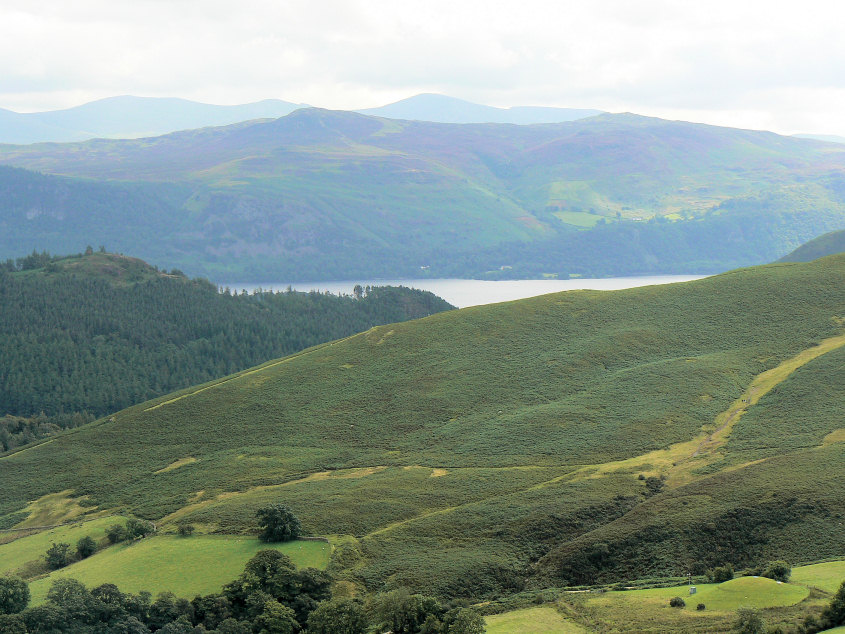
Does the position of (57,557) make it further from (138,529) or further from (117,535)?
(138,529)

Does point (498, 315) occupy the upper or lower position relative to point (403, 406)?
upper

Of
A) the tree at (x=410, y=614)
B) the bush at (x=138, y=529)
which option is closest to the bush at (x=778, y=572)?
the tree at (x=410, y=614)

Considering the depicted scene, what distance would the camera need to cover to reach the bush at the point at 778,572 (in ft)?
183

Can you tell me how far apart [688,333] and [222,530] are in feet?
236

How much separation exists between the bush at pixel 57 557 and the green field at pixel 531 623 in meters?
38.8

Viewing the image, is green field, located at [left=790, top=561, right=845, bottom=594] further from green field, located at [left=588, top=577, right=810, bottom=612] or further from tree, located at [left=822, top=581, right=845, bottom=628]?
tree, located at [left=822, top=581, right=845, bottom=628]

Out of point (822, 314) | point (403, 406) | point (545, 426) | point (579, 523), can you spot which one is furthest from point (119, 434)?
point (822, 314)

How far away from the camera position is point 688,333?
393 ft

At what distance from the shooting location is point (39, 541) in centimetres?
8012

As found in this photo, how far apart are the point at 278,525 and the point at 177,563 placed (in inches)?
328

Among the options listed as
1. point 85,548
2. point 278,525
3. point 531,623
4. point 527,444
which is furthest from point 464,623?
point 527,444

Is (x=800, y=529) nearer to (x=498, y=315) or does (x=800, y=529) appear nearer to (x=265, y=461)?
(x=265, y=461)

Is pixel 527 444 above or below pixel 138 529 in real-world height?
above

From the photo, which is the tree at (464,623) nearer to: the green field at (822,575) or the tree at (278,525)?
the green field at (822,575)
